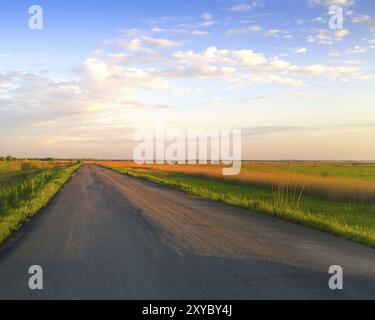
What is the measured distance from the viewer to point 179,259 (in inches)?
304

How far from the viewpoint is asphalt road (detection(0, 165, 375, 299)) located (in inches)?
232

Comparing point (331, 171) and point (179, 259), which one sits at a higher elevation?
point (179, 259)

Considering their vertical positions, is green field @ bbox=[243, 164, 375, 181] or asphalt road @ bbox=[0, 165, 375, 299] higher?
asphalt road @ bbox=[0, 165, 375, 299]

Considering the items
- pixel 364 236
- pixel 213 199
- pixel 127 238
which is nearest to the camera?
pixel 127 238

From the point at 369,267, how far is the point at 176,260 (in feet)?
11.2

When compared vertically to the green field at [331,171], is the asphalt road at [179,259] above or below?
above

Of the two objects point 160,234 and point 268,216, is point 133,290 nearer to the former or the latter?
point 160,234

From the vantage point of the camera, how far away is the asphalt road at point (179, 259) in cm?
589

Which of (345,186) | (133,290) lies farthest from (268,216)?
(345,186)

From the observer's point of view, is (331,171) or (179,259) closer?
(179,259)

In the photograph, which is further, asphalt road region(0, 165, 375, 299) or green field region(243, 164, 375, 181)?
green field region(243, 164, 375, 181)

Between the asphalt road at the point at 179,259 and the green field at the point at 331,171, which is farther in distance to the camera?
the green field at the point at 331,171

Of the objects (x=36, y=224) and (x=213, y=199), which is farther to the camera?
(x=213, y=199)
